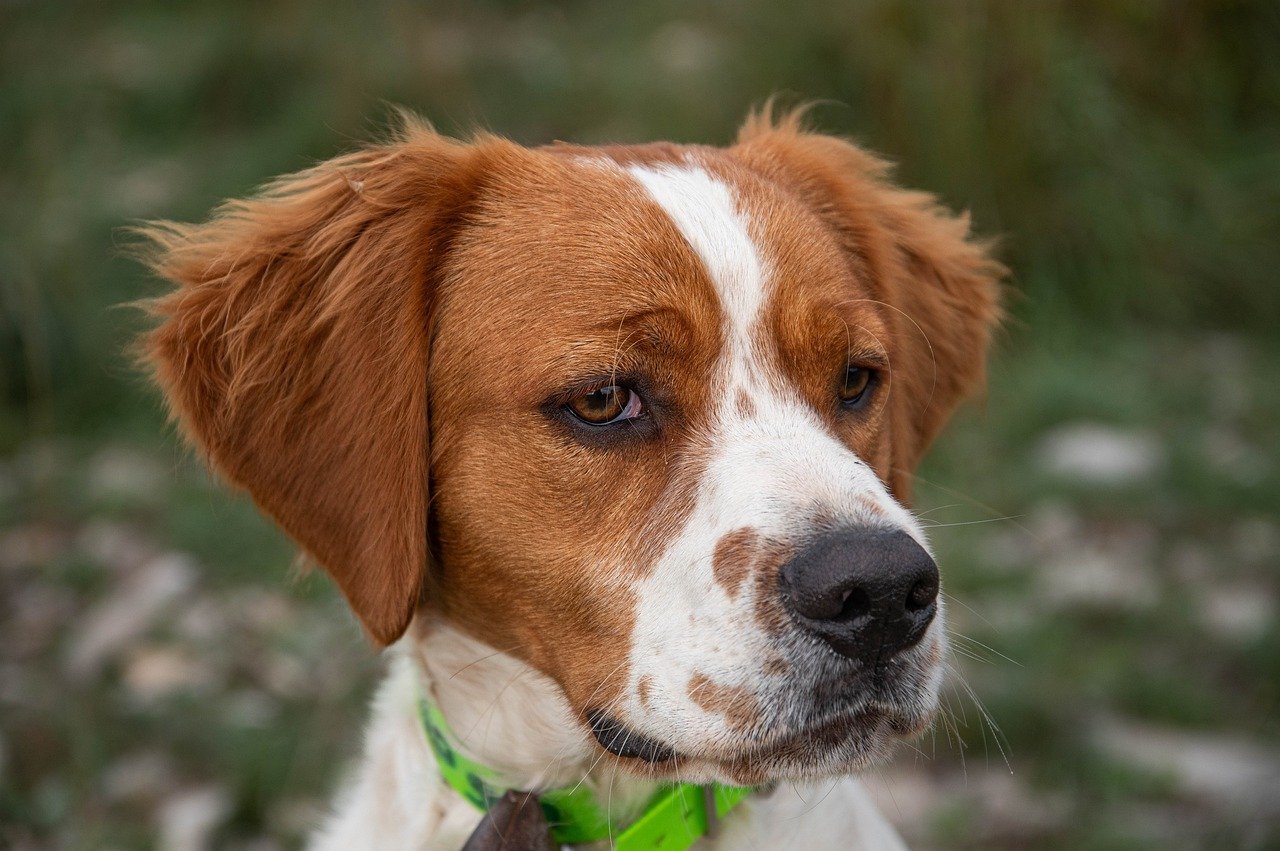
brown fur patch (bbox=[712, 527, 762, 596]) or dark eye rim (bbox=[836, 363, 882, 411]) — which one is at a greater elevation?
dark eye rim (bbox=[836, 363, 882, 411])

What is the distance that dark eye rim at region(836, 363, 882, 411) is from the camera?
2854 millimetres

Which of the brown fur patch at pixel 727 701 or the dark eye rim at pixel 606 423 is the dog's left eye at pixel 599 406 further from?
the brown fur patch at pixel 727 701

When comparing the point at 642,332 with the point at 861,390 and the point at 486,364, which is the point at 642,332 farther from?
the point at 861,390

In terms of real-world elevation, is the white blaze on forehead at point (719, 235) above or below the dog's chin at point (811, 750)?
above

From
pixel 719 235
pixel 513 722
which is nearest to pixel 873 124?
pixel 719 235

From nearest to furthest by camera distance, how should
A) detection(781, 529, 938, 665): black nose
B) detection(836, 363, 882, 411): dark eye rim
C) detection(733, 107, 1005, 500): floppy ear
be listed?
detection(781, 529, 938, 665): black nose → detection(836, 363, 882, 411): dark eye rim → detection(733, 107, 1005, 500): floppy ear

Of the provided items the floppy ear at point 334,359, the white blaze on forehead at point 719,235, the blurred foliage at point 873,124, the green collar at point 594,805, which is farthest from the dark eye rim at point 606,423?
the blurred foliage at point 873,124

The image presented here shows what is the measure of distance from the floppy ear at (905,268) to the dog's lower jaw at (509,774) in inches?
32.6

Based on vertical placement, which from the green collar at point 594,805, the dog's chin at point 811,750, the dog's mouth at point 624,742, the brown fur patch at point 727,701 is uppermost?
the brown fur patch at point 727,701

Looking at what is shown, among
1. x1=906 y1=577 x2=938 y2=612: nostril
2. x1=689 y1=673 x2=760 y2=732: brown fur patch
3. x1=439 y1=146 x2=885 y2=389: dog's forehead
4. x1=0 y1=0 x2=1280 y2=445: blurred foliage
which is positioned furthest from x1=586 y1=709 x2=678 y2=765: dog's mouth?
x1=0 y1=0 x2=1280 y2=445: blurred foliage

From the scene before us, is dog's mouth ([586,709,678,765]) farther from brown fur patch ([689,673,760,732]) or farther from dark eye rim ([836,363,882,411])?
dark eye rim ([836,363,882,411])

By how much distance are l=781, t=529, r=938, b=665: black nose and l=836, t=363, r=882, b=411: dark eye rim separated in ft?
2.06

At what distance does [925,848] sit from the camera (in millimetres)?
4215

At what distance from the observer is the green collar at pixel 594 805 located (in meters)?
2.55
